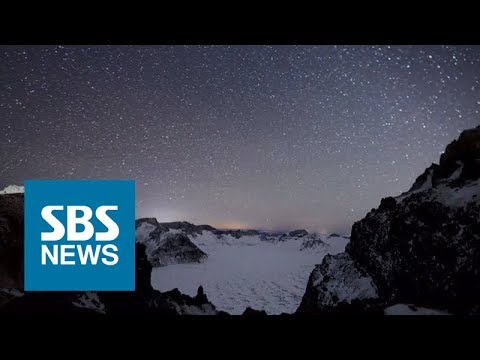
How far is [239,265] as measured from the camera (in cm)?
9725

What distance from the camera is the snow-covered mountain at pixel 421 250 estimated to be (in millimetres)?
8891

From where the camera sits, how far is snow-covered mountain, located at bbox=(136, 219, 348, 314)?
47250 mm

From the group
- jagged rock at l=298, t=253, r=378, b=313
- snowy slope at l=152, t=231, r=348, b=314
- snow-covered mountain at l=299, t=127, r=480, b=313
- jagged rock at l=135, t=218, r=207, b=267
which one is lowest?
snowy slope at l=152, t=231, r=348, b=314

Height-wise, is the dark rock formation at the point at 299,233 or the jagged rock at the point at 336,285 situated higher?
the jagged rock at the point at 336,285

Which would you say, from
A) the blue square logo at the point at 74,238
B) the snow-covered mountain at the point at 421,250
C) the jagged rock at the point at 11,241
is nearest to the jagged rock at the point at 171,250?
the snow-covered mountain at the point at 421,250

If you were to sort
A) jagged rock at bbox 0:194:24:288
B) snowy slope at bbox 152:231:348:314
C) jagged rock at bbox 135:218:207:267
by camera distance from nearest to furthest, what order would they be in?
1. jagged rock at bbox 0:194:24:288
2. snowy slope at bbox 152:231:348:314
3. jagged rock at bbox 135:218:207:267

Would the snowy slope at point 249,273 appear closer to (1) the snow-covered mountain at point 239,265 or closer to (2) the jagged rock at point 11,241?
(1) the snow-covered mountain at point 239,265

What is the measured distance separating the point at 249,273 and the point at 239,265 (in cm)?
1630

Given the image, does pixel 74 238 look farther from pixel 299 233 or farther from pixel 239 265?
pixel 299 233

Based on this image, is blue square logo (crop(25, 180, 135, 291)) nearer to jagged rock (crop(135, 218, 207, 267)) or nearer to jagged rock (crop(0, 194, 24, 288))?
jagged rock (crop(0, 194, 24, 288))

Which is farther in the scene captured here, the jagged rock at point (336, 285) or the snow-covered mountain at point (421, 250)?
the jagged rock at point (336, 285)

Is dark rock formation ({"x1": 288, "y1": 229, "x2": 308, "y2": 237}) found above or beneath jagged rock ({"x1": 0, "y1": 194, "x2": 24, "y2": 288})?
beneath

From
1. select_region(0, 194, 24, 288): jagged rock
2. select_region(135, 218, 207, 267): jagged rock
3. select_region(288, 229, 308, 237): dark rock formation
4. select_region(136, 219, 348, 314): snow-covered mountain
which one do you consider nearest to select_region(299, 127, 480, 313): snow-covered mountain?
select_region(0, 194, 24, 288): jagged rock
